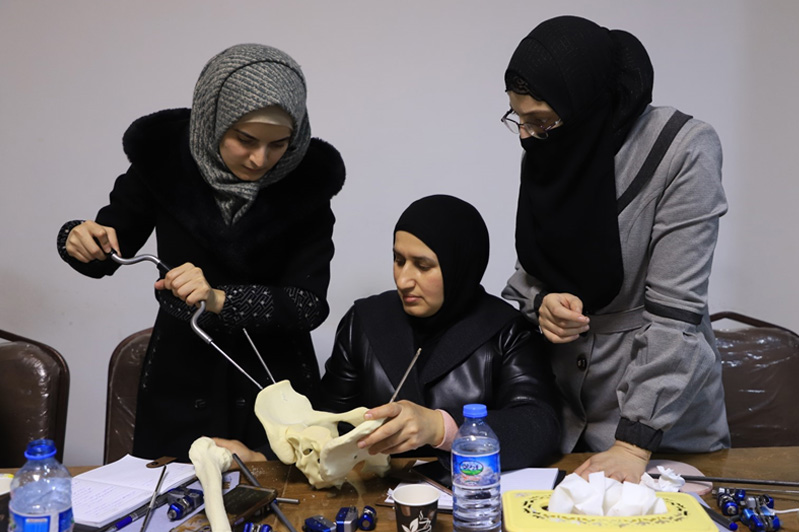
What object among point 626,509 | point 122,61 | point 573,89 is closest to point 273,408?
point 626,509

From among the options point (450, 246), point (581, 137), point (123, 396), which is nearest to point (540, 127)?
point (581, 137)

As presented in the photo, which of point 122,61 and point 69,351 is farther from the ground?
point 122,61

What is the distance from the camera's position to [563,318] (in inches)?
63.9

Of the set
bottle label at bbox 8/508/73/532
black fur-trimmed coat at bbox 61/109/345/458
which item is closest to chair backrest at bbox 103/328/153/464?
black fur-trimmed coat at bbox 61/109/345/458

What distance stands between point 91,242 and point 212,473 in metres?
0.67

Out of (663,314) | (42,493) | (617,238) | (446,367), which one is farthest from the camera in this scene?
(446,367)

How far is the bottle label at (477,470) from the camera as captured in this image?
1229 millimetres

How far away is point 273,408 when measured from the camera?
1.63m

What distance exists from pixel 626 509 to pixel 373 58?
6.76ft

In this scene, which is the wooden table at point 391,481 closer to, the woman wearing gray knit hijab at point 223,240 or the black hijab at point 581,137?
the woman wearing gray knit hijab at point 223,240

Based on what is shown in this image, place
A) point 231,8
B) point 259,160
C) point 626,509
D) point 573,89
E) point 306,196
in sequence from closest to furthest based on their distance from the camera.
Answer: point 626,509 < point 573,89 < point 259,160 < point 306,196 < point 231,8

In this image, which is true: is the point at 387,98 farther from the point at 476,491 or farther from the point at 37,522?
the point at 37,522

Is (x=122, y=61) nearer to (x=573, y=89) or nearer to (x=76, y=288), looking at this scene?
(x=76, y=288)

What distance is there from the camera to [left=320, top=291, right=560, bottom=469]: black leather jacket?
5.98 ft
